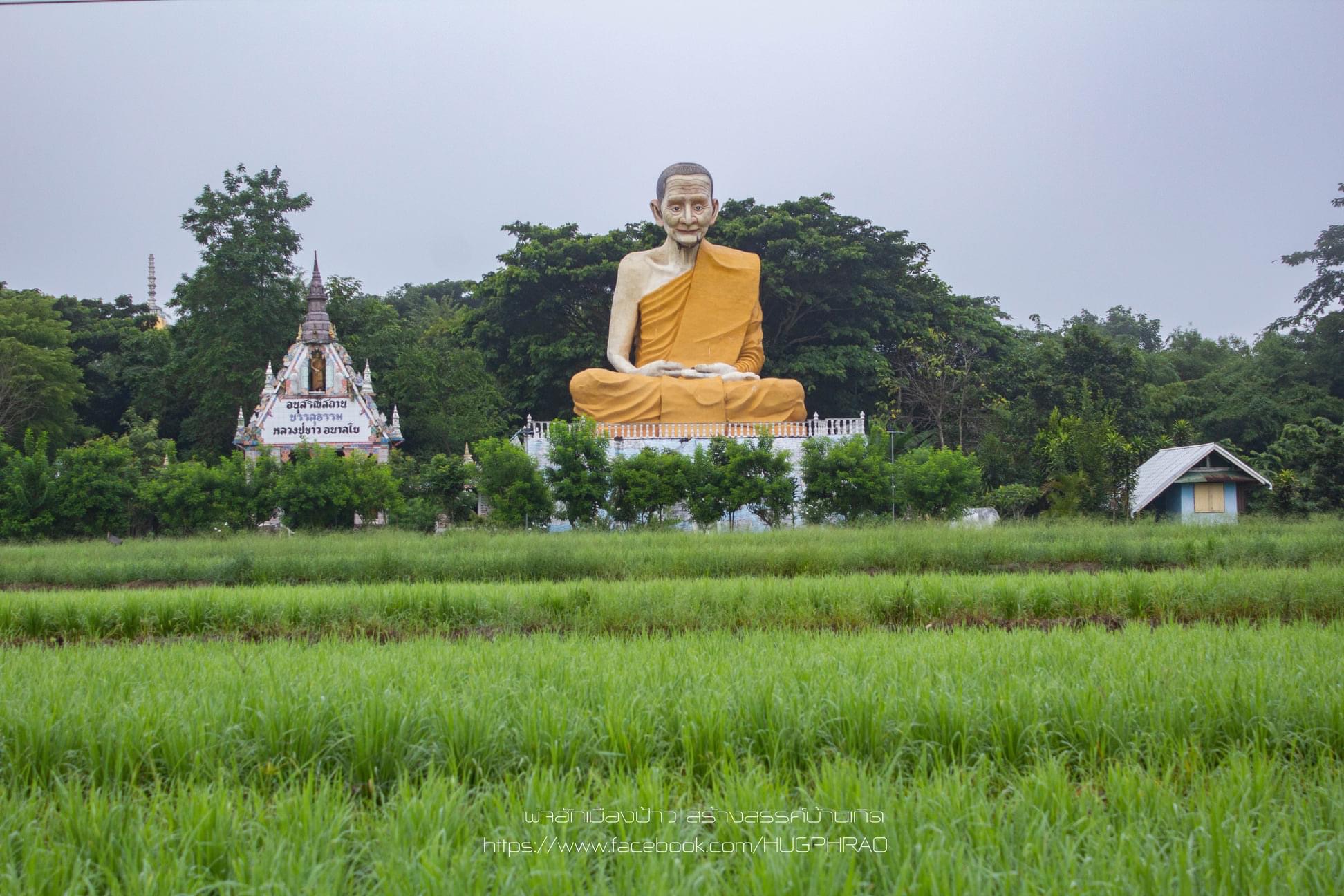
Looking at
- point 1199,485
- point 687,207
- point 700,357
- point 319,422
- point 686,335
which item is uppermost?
point 687,207

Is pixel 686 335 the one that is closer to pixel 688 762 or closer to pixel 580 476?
pixel 580 476

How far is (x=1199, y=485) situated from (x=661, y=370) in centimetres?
1106

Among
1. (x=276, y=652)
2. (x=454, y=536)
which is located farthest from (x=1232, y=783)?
(x=454, y=536)

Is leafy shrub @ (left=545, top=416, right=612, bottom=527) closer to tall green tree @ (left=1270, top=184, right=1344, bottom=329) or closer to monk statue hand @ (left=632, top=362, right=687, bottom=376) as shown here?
monk statue hand @ (left=632, top=362, right=687, bottom=376)

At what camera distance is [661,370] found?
22.2 metres

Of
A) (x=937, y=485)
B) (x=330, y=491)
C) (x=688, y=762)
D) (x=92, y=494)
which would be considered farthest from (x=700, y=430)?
(x=688, y=762)

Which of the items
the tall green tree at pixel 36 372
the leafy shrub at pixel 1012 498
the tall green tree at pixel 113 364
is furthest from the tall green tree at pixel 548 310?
the leafy shrub at pixel 1012 498

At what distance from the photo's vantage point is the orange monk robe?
69.0 feet

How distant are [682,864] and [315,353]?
77.1 feet

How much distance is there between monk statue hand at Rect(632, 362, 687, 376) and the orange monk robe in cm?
35

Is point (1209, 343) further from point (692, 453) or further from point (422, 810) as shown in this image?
point (422, 810)

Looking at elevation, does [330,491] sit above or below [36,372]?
below

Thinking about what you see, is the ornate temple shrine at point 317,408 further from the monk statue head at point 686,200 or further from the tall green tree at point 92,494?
the monk statue head at point 686,200

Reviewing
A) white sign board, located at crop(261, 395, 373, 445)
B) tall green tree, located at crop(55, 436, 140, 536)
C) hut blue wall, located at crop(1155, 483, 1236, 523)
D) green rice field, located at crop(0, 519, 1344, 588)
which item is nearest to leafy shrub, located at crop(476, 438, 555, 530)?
green rice field, located at crop(0, 519, 1344, 588)
